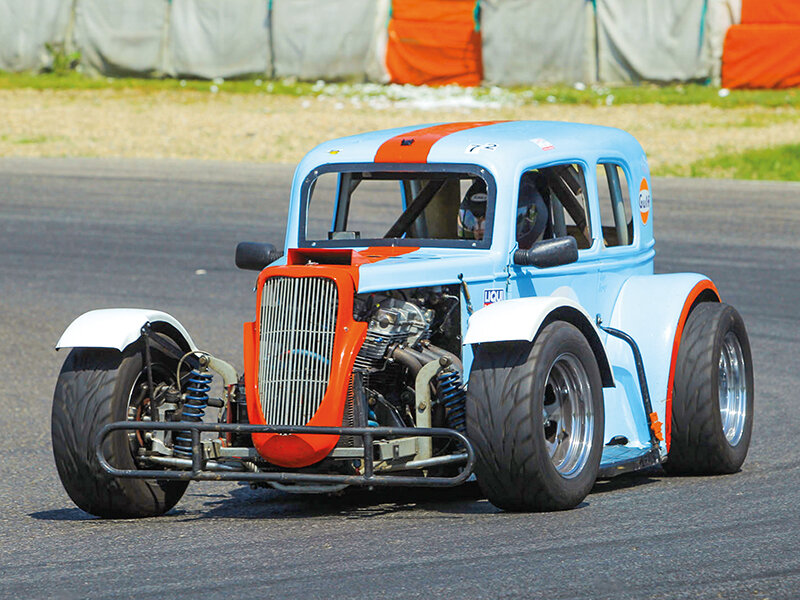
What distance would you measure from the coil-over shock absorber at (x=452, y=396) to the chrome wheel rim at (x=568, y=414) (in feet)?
1.25

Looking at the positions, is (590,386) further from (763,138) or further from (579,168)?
(763,138)

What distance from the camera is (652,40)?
26344 millimetres

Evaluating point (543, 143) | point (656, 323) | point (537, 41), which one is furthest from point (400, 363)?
point (537, 41)

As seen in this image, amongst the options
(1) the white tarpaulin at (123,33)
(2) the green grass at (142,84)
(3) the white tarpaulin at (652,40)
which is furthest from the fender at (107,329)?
(1) the white tarpaulin at (123,33)

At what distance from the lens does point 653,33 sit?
26.2 meters

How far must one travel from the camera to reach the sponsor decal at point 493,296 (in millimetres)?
6848

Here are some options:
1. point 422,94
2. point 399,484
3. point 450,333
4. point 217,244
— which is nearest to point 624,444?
point 450,333

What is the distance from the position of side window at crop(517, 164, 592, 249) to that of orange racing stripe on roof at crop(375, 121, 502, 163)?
0.51 m

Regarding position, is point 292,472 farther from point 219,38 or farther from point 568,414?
point 219,38

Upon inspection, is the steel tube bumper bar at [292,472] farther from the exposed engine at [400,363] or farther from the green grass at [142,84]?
the green grass at [142,84]

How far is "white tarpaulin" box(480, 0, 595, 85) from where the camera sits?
26703mm

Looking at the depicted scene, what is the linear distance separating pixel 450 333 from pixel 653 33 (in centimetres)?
2057

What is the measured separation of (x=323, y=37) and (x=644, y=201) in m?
20.3

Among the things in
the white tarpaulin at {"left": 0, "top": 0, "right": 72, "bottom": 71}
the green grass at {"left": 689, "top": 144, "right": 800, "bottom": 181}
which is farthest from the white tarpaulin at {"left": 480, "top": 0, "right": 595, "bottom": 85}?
the white tarpaulin at {"left": 0, "top": 0, "right": 72, "bottom": 71}
